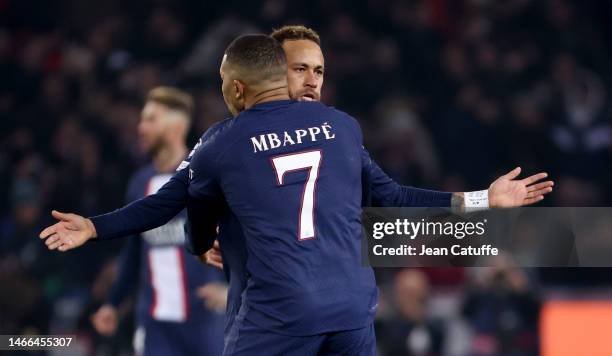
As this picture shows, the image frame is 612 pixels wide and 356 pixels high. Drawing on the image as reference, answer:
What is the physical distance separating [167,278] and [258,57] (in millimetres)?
2811

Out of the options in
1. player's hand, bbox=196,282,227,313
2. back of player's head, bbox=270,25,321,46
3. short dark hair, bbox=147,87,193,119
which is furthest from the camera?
short dark hair, bbox=147,87,193,119

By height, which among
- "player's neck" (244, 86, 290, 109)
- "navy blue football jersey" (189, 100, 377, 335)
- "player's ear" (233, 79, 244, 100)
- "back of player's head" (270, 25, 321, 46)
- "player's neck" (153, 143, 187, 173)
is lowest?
"navy blue football jersey" (189, 100, 377, 335)

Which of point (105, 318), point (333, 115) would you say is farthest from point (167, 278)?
point (333, 115)

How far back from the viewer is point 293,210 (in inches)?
146

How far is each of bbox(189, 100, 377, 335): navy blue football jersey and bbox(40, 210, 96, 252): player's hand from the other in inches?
16.7

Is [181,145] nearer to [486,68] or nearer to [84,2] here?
[486,68]

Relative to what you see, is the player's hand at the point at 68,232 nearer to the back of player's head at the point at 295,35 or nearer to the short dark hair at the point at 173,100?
the back of player's head at the point at 295,35

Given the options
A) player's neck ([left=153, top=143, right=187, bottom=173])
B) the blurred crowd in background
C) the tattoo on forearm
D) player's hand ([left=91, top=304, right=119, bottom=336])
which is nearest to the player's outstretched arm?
the tattoo on forearm

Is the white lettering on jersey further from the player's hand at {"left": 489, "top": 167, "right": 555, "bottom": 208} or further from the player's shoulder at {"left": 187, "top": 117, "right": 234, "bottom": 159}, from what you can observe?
the player's hand at {"left": 489, "top": 167, "right": 555, "bottom": 208}

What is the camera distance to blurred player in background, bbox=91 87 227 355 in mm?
6285

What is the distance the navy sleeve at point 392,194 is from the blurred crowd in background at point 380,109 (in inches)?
173

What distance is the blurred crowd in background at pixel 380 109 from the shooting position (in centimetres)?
878

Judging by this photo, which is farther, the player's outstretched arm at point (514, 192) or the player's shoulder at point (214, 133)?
the player's outstretched arm at point (514, 192)

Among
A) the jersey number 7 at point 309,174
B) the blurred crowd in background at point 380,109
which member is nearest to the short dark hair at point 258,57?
the jersey number 7 at point 309,174
